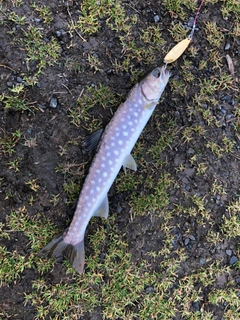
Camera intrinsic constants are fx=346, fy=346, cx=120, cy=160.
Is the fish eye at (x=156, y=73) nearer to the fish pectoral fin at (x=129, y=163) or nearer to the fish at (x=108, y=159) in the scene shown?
the fish at (x=108, y=159)

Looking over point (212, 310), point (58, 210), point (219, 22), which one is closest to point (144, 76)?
point (219, 22)

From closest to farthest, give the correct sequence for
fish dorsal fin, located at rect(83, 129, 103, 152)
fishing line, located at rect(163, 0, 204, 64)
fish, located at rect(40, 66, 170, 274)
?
fish, located at rect(40, 66, 170, 274) < fish dorsal fin, located at rect(83, 129, 103, 152) < fishing line, located at rect(163, 0, 204, 64)

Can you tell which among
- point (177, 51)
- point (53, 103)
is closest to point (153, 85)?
point (177, 51)

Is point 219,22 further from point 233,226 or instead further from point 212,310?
point 212,310

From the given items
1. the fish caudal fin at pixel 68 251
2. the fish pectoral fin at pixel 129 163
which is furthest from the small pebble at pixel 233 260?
the fish caudal fin at pixel 68 251

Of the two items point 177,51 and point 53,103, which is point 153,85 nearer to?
point 177,51

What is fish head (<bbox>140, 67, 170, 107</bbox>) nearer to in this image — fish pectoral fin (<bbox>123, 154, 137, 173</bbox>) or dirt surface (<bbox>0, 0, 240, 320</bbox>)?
dirt surface (<bbox>0, 0, 240, 320</bbox>)

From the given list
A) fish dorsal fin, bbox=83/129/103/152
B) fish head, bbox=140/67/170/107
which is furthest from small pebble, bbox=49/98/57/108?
fish head, bbox=140/67/170/107
